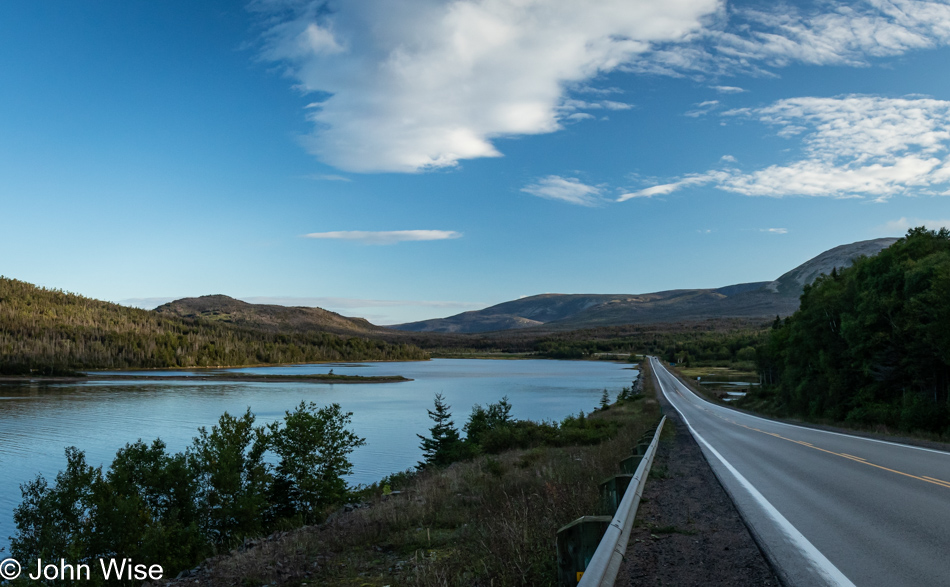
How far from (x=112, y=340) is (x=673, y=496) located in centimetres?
19390

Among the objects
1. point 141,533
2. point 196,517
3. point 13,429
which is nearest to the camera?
point 141,533

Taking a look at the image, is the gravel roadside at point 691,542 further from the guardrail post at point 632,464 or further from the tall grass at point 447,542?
the tall grass at point 447,542

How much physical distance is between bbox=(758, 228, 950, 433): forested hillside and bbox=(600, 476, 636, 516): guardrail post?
27195mm

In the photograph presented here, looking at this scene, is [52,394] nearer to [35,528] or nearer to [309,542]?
[35,528]

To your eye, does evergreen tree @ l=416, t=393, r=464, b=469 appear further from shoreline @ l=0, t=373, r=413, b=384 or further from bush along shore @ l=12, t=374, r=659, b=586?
shoreline @ l=0, t=373, r=413, b=384

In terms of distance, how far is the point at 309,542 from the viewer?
1198 cm

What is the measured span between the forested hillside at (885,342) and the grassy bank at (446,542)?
22.0 meters

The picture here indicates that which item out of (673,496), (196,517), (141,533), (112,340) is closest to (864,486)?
(673,496)

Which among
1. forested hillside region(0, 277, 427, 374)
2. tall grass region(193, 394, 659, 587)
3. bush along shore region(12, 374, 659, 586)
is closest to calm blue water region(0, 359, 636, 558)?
bush along shore region(12, 374, 659, 586)

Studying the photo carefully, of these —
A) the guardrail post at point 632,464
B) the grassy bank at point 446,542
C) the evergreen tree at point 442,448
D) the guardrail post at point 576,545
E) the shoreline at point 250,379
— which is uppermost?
the guardrail post at point 576,545

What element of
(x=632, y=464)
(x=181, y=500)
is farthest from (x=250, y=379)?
(x=632, y=464)

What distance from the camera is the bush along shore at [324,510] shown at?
7809mm

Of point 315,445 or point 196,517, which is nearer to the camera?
point 196,517

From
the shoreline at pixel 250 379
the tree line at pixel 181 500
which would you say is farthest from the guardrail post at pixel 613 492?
the shoreline at pixel 250 379
